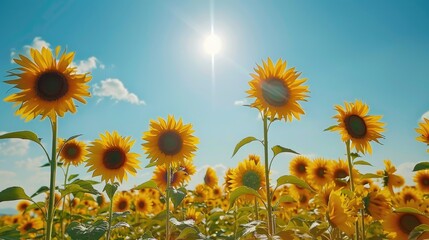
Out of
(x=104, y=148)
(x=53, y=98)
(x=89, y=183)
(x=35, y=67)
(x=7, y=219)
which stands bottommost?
(x=7, y=219)

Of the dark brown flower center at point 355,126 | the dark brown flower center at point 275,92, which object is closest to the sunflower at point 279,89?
the dark brown flower center at point 275,92

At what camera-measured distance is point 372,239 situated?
535cm

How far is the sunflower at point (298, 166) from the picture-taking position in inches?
333

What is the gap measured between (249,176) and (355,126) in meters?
1.89

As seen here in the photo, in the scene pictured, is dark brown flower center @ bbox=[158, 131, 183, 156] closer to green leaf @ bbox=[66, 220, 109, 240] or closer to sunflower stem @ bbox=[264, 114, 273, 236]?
sunflower stem @ bbox=[264, 114, 273, 236]

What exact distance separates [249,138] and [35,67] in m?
2.29

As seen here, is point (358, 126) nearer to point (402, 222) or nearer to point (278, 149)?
point (402, 222)

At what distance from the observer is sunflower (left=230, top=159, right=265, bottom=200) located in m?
5.89

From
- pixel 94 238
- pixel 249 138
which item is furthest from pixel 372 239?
pixel 94 238

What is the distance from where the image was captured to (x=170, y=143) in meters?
4.77

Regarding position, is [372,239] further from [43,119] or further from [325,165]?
[43,119]

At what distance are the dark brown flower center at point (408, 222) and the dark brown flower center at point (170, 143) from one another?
9.69ft

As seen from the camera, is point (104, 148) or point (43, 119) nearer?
point (43, 119)

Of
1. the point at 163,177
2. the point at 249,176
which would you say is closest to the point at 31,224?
A: the point at 163,177
